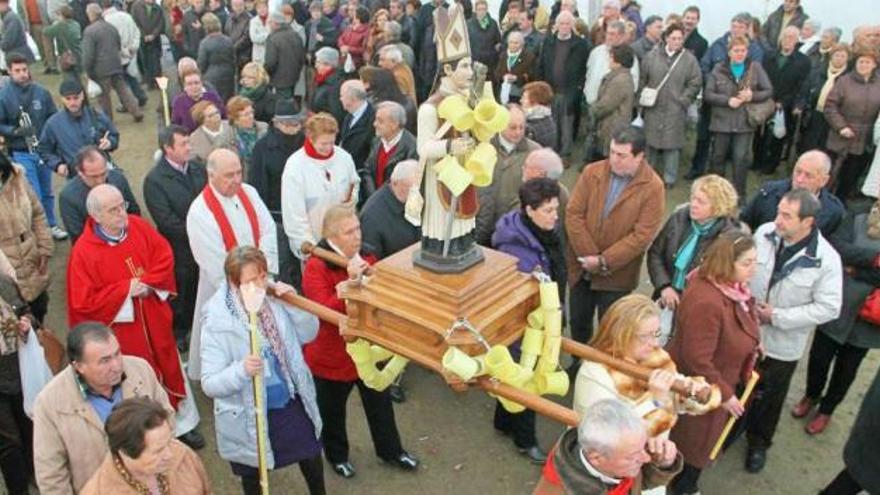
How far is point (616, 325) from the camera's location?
11.5 feet

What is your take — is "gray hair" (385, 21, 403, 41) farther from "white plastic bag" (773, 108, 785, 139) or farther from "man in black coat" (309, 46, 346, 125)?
"white plastic bag" (773, 108, 785, 139)

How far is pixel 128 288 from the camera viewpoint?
4.74 metres

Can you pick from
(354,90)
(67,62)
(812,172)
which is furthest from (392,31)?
(812,172)

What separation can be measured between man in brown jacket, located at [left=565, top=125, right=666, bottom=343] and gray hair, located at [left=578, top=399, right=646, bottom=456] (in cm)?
270

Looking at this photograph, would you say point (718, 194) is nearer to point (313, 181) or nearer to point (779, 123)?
point (313, 181)

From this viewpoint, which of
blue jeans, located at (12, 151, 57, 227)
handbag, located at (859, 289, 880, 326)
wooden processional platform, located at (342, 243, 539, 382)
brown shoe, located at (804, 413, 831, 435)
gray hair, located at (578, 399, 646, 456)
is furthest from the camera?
blue jeans, located at (12, 151, 57, 227)

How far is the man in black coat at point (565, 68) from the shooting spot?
987cm

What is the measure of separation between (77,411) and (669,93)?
24.2ft

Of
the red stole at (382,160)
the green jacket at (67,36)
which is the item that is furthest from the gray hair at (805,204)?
the green jacket at (67,36)

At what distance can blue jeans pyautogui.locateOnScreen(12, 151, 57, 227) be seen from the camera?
25.8 ft

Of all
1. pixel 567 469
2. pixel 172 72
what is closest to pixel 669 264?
pixel 567 469

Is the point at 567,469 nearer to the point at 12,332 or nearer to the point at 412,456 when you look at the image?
the point at 412,456

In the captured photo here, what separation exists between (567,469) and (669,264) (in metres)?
2.68

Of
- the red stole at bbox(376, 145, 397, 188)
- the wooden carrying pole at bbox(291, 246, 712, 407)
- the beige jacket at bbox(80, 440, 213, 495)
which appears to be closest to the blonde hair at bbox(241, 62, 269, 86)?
the red stole at bbox(376, 145, 397, 188)
